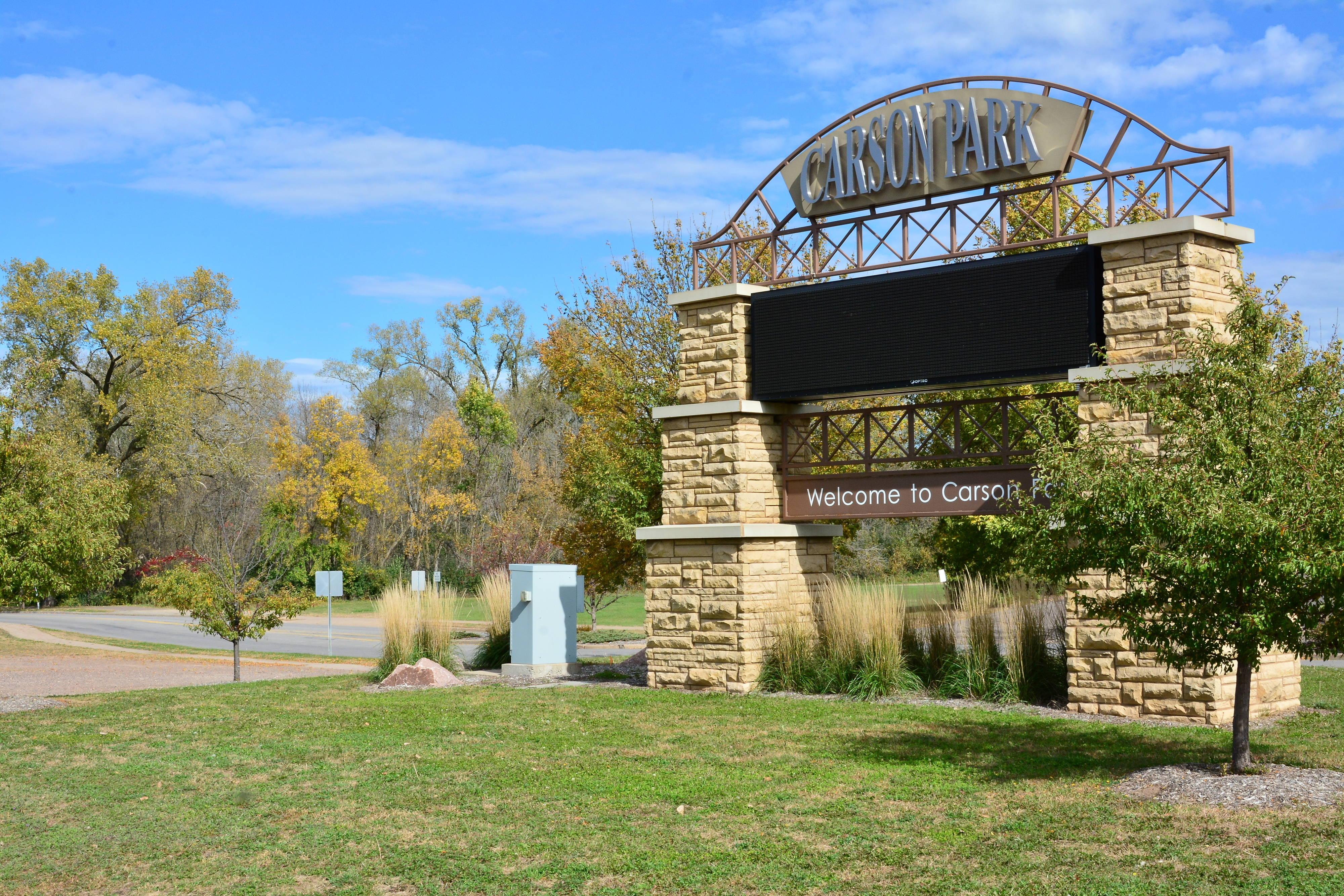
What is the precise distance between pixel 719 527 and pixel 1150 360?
546 centimetres

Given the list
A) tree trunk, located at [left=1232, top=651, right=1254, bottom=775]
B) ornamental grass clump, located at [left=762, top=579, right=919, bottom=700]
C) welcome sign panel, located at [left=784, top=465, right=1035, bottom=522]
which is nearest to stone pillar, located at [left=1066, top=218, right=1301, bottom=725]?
welcome sign panel, located at [left=784, top=465, right=1035, bottom=522]

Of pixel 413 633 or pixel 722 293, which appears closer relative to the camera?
pixel 722 293

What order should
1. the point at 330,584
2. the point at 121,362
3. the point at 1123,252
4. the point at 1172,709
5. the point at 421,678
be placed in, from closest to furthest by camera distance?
1. the point at 1172,709
2. the point at 1123,252
3. the point at 421,678
4. the point at 330,584
5. the point at 121,362

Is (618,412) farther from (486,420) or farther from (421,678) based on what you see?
(486,420)

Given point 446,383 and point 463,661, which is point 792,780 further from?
A: point 446,383

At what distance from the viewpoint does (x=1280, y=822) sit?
7.36 meters

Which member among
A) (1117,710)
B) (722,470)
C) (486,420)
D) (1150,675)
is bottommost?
(1117,710)

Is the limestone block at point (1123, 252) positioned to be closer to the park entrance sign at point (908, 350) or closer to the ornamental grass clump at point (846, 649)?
the park entrance sign at point (908, 350)

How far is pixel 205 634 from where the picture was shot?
21859mm

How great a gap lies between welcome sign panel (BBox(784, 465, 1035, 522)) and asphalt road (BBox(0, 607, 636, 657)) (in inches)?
301

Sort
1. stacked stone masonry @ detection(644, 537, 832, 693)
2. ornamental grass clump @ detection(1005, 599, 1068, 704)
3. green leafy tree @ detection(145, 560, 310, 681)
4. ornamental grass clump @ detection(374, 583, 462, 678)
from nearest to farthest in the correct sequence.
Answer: ornamental grass clump @ detection(1005, 599, 1068, 704) < stacked stone masonry @ detection(644, 537, 832, 693) < green leafy tree @ detection(145, 560, 310, 681) < ornamental grass clump @ detection(374, 583, 462, 678)

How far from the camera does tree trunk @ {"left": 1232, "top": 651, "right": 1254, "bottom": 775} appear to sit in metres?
8.59

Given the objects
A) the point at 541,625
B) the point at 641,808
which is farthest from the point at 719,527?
the point at 641,808

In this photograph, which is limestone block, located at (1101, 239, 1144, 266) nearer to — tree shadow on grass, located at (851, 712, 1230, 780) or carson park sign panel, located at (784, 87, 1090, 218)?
carson park sign panel, located at (784, 87, 1090, 218)
